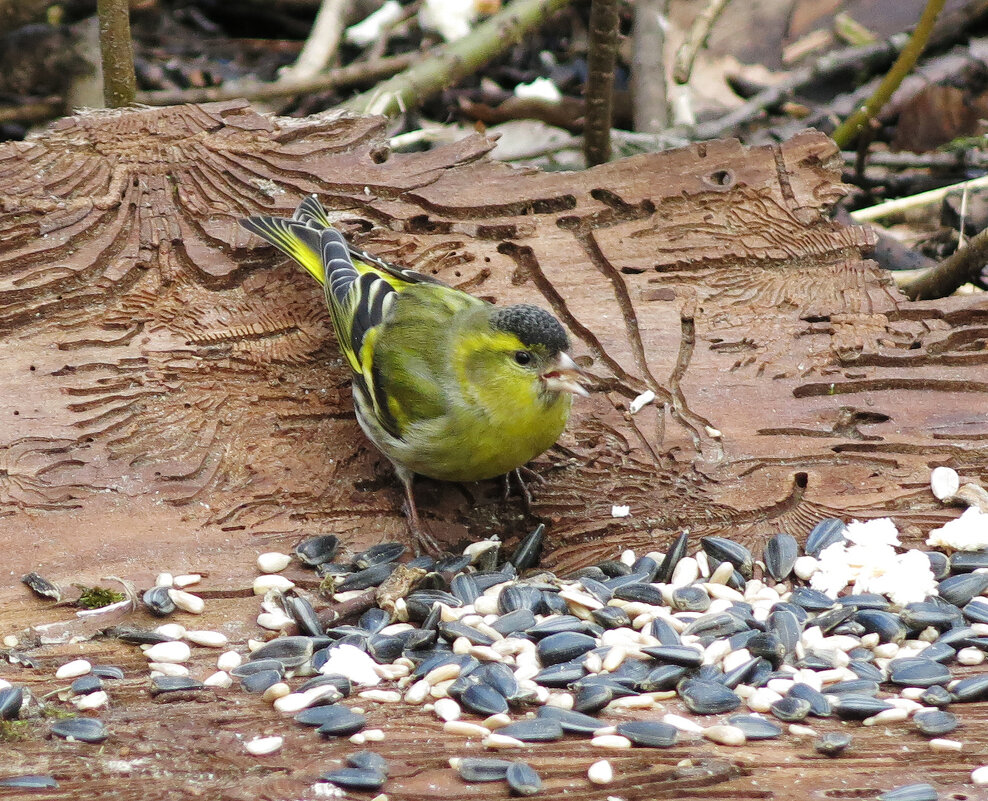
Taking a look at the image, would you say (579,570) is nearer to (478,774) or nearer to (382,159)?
(478,774)

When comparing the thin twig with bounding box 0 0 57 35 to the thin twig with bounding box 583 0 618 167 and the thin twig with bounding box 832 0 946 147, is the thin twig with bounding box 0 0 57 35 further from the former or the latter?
the thin twig with bounding box 832 0 946 147

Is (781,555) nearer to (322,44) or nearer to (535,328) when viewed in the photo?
(535,328)

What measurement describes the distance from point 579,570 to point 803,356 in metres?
1.11

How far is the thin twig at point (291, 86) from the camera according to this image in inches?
280

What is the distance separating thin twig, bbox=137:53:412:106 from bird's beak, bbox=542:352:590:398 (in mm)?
3893

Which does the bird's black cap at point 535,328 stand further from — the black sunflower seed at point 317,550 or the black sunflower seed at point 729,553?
the black sunflower seed at point 317,550

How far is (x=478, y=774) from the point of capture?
8.91ft

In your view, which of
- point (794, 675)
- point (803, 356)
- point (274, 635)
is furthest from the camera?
point (803, 356)

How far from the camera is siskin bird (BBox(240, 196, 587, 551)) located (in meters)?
3.94

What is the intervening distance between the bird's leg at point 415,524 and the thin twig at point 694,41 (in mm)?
4477

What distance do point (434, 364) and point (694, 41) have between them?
4.40m

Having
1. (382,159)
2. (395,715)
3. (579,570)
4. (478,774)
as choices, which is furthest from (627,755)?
(382,159)

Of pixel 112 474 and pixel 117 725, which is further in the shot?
pixel 112 474

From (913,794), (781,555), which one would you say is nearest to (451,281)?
(781,555)
